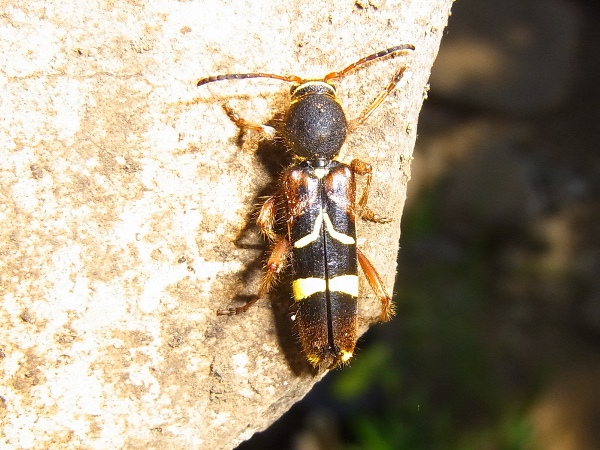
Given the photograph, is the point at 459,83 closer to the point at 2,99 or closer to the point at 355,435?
the point at 355,435

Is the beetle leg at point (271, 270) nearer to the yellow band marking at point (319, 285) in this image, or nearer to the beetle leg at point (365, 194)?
the yellow band marking at point (319, 285)

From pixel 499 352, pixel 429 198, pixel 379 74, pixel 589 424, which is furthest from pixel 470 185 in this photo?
pixel 379 74

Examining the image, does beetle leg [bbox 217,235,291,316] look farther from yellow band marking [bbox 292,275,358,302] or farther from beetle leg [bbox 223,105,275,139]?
beetle leg [bbox 223,105,275,139]

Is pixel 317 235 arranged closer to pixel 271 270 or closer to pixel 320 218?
pixel 320 218

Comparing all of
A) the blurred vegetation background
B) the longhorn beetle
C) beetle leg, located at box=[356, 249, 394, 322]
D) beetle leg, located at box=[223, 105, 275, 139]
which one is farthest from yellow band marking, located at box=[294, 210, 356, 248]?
the blurred vegetation background

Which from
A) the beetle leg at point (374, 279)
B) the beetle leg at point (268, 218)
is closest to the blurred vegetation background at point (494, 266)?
the beetle leg at point (374, 279)

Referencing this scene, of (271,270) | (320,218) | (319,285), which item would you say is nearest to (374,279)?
(319,285)

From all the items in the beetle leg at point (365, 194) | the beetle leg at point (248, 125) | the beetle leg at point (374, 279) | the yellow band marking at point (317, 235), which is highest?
the beetle leg at point (248, 125)
